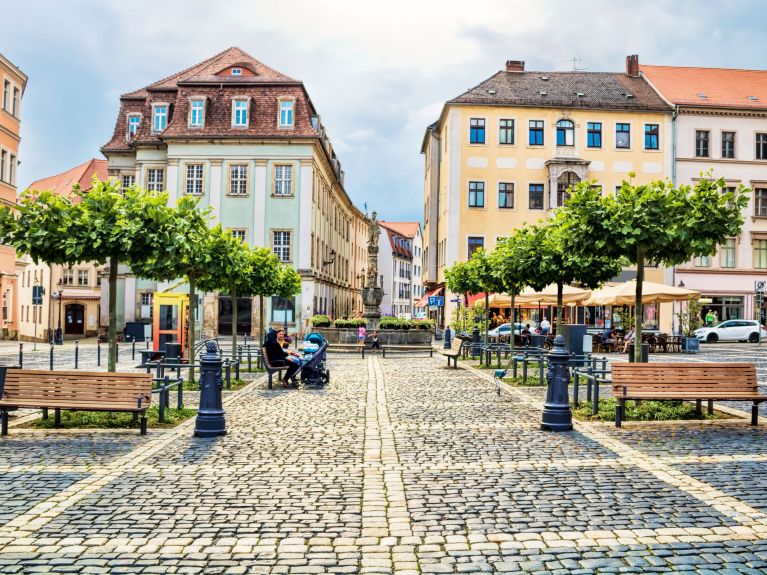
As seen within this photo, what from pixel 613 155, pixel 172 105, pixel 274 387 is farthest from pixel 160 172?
pixel 274 387

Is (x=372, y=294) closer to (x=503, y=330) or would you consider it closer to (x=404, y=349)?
(x=404, y=349)

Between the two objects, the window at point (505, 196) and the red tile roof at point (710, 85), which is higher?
the red tile roof at point (710, 85)

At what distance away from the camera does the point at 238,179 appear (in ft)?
155

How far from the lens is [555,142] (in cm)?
4891

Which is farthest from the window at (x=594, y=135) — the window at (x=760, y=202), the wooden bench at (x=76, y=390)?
the wooden bench at (x=76, y=390)

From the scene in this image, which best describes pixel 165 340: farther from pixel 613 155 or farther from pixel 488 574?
pixel 613 155

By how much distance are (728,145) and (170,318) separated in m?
39.6

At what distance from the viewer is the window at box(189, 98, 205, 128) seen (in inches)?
1849

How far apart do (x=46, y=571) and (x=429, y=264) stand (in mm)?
51535

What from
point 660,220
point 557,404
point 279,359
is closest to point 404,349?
point 279,359

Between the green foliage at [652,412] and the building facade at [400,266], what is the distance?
82.0 meters

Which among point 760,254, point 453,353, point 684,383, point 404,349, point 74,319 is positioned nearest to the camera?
point 684,383

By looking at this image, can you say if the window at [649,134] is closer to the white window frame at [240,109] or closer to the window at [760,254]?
the window at [760,254]

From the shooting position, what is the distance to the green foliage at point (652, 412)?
11866 millimetres
